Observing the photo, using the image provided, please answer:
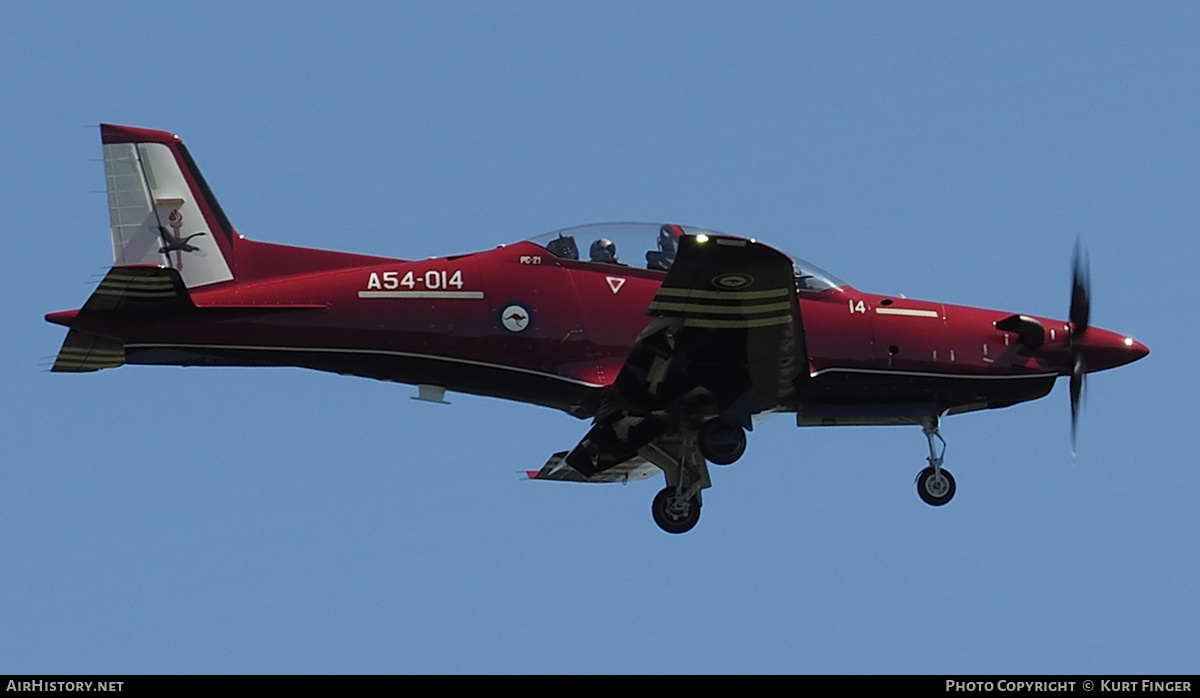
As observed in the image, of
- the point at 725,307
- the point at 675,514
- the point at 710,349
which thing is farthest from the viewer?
the point at 675,514

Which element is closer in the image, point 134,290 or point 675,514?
point 134,290

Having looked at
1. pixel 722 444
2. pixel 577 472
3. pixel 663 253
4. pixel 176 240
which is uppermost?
pixel 176 240

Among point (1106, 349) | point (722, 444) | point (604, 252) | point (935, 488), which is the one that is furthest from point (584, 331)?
point (1106, 349)

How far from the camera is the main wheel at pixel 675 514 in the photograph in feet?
65.2

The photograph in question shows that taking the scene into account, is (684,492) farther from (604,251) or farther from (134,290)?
(134,290)

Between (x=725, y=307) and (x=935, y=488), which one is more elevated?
(x=725, y=307)

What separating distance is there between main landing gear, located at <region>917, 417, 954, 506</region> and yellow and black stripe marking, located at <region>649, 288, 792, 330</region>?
10.6 feet

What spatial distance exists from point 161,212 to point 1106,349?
1043 centimetres

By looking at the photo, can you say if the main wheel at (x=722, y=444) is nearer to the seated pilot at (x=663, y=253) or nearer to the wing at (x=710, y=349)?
the wing at (x=710, y=349)

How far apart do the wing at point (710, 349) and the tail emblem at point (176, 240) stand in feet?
15.4

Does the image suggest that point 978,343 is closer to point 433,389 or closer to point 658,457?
point 658,457

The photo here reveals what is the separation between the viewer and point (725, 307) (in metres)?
17.7

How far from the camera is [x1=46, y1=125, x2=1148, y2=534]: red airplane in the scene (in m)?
18.2
